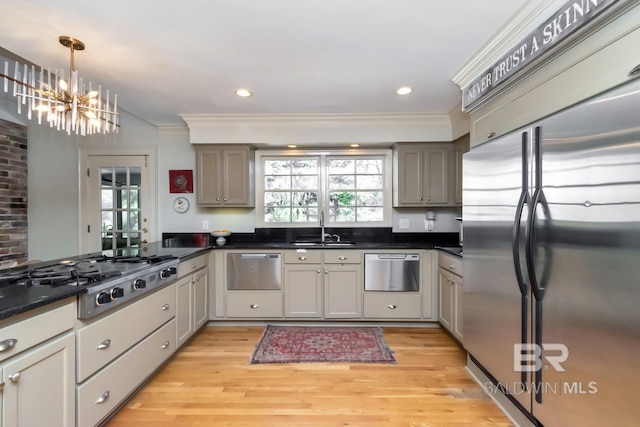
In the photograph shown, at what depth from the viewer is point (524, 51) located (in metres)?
1.66

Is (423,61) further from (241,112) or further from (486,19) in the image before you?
(241,112)

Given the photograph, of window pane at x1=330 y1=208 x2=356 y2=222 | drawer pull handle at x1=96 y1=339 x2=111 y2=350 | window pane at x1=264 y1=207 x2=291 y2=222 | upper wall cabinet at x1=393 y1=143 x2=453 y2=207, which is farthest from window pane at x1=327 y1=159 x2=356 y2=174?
drawer pull handle at x1=96 y1=339 x2=111 y2=350

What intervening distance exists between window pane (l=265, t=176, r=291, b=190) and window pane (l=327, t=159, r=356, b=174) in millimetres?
587

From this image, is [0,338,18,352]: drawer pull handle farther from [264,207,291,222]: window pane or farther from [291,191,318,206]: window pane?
[291,191,318,206]: window pane

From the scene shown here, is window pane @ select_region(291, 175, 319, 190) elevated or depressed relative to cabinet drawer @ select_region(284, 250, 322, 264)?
elevated

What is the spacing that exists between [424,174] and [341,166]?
105 cm

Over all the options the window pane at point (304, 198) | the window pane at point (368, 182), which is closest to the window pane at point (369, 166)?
the window pane at point (368, 182)

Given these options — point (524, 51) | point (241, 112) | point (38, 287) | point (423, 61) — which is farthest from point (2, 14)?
point (524, 51)

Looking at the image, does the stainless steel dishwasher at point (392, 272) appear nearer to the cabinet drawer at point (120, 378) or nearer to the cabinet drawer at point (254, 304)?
the cabinet drawer at point (254, 304)

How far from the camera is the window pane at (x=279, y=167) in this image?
151 inches

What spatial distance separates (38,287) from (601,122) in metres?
2.66

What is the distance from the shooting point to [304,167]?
3.84 m

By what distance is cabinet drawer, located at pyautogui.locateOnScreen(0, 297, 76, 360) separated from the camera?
1.13 meters

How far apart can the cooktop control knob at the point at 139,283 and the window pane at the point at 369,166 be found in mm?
2720
